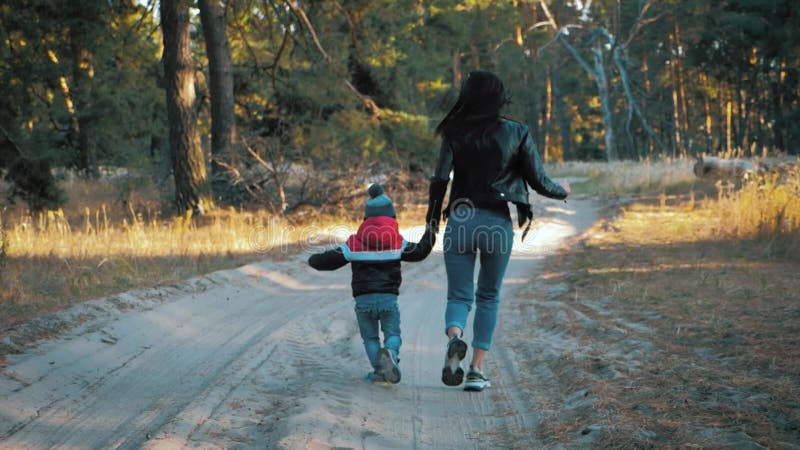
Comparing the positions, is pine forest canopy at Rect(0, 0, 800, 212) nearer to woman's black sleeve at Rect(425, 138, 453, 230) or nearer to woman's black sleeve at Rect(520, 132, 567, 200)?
woman's black sleeve at Rect(520, 132, 567, 200)

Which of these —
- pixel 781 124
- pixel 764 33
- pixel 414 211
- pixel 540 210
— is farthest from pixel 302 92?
pixel 781 124

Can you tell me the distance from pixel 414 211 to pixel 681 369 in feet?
52.0

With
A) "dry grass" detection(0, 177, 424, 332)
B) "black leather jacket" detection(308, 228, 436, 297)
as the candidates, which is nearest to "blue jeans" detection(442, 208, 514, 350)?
"black leather jacket" detection(308, 228, 436, 297)

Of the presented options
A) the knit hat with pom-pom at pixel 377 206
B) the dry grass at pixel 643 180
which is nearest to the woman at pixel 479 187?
the knit hat with pom-pom at pixel 377 206

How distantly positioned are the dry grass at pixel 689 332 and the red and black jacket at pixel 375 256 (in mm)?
1561

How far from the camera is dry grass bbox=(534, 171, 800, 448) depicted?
4.57 metres

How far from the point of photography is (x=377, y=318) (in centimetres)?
612

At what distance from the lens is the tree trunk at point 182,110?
15.6 m

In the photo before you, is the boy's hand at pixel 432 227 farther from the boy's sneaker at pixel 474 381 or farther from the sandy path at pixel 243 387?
the sandy path at pixel 243 387

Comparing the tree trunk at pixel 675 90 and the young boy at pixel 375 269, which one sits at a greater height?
the tree trunk at pixel 675 90

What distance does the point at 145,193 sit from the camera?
2181 cm

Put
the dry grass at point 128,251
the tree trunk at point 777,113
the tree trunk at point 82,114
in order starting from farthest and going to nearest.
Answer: the tree trunk at point 777,113 → the tree trunk at point 82,114 → the dry grass at point 128,251

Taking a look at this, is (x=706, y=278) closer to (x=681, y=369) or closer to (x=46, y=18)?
(x=681, y=369)

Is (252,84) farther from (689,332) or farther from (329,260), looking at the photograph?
(689,332)
